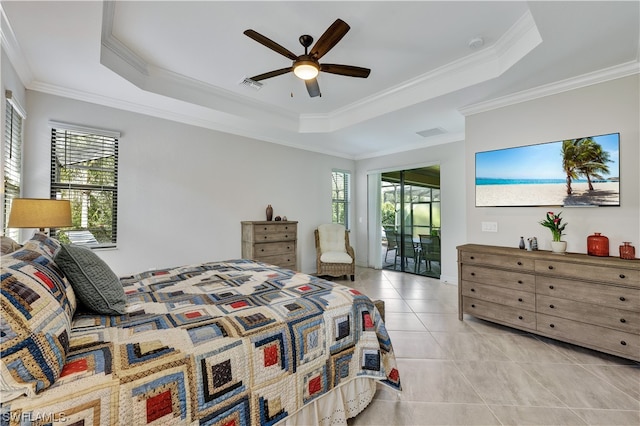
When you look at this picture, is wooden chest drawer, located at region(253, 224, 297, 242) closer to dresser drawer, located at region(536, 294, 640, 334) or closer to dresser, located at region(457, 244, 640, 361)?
dresser, located at region(457, 244, 640, 361)

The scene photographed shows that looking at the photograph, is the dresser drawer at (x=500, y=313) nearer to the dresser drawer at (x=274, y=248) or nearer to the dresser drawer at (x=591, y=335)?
the dresser drawer at (x=591, y=335)

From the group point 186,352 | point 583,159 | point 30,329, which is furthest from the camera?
point 583,159

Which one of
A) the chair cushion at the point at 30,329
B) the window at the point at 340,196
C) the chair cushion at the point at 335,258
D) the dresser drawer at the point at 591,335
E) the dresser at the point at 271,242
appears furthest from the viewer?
the window at the point at 340,196

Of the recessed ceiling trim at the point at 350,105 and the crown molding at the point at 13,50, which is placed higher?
the recessed ceiling trim at the point at 350,105

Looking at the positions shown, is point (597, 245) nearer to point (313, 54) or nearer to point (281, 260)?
point (313, 54)

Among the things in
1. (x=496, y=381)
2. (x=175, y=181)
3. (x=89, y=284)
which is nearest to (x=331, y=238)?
(x=175, y=181)

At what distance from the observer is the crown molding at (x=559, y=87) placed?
248 centimetres

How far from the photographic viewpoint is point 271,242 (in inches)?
175

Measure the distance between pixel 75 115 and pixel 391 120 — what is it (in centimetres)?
384

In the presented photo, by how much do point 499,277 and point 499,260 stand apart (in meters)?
0.18

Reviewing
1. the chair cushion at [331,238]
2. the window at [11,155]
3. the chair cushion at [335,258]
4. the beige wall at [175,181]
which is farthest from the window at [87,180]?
the chair cushion at [331,238]

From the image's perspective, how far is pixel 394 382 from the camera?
1.80 meters

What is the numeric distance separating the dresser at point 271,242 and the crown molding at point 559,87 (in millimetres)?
3101

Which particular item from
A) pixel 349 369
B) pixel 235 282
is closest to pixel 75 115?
pixel 235 282
